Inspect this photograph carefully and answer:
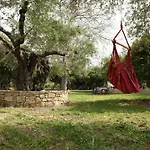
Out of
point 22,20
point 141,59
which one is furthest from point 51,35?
point 141,59

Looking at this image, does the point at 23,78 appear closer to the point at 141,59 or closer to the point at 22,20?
the point at 22,20

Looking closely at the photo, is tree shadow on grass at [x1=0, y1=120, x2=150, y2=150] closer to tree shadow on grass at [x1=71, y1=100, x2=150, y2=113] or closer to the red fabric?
the red fabric

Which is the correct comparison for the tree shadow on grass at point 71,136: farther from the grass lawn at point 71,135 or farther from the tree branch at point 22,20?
the tree branch at point 22,20

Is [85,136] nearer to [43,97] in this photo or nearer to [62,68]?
[43,97]

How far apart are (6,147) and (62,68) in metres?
17.1

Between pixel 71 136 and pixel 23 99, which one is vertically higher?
pixel 23 99

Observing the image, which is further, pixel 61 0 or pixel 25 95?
pixel 25 95

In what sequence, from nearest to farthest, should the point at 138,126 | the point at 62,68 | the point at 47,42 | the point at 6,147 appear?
the point at 6,147 → the point at 138,126 → the point at 47,42 → the point at 62,68

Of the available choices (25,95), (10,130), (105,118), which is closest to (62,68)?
(25,95)

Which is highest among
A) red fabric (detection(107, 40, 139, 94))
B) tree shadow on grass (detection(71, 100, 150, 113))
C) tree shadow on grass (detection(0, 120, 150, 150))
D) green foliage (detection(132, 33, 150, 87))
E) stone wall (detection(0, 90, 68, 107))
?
green foliage (detection(132, 33, 150, 87))

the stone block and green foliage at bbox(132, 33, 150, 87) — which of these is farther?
green foliage at bbox(132, 33, 150, 87)

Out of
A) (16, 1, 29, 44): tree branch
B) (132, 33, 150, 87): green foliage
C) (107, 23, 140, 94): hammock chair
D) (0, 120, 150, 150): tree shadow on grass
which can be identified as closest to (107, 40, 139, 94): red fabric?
(107, 23, 140, 94): hammock chair

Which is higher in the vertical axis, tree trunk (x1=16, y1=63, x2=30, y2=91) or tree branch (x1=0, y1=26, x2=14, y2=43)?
tree branch (x1=0, y1=26, x2=14, y2=43)

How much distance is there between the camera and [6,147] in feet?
21.8
